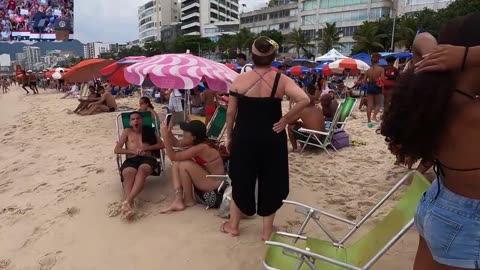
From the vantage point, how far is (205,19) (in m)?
96.1

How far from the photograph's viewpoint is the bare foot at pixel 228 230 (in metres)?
3.04

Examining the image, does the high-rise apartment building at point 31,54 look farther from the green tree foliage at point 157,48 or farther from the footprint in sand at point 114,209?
the footprint in sand at point 114,209

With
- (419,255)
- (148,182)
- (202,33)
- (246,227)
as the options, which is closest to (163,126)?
(148,182)

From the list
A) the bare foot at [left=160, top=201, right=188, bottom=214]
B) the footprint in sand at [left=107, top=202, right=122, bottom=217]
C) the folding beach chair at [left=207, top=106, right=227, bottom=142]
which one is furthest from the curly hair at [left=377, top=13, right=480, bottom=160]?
the folding beach chair at [left=207, top=106, right=227, bottom=142]

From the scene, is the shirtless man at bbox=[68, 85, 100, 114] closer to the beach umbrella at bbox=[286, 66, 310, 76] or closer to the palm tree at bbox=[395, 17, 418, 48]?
the beach umbrella at bbox=[286, 66, 310, 76]

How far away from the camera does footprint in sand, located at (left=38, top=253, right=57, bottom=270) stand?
2.80 metres

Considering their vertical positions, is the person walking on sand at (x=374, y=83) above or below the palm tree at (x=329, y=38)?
below

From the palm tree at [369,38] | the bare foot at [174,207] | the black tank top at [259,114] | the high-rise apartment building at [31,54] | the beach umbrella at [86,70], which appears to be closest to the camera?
the black tank top at [259,114]

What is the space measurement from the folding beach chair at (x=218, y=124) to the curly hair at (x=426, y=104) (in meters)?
3.73

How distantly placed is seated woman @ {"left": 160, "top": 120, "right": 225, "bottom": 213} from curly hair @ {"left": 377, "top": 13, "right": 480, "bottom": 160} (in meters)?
2.45

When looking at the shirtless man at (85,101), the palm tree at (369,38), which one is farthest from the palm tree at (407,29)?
the shirtless man at (85,101)

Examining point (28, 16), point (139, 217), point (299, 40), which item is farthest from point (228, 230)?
point (299, 40)

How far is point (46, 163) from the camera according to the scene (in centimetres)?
575

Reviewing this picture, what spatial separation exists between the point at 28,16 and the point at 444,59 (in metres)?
48.0
